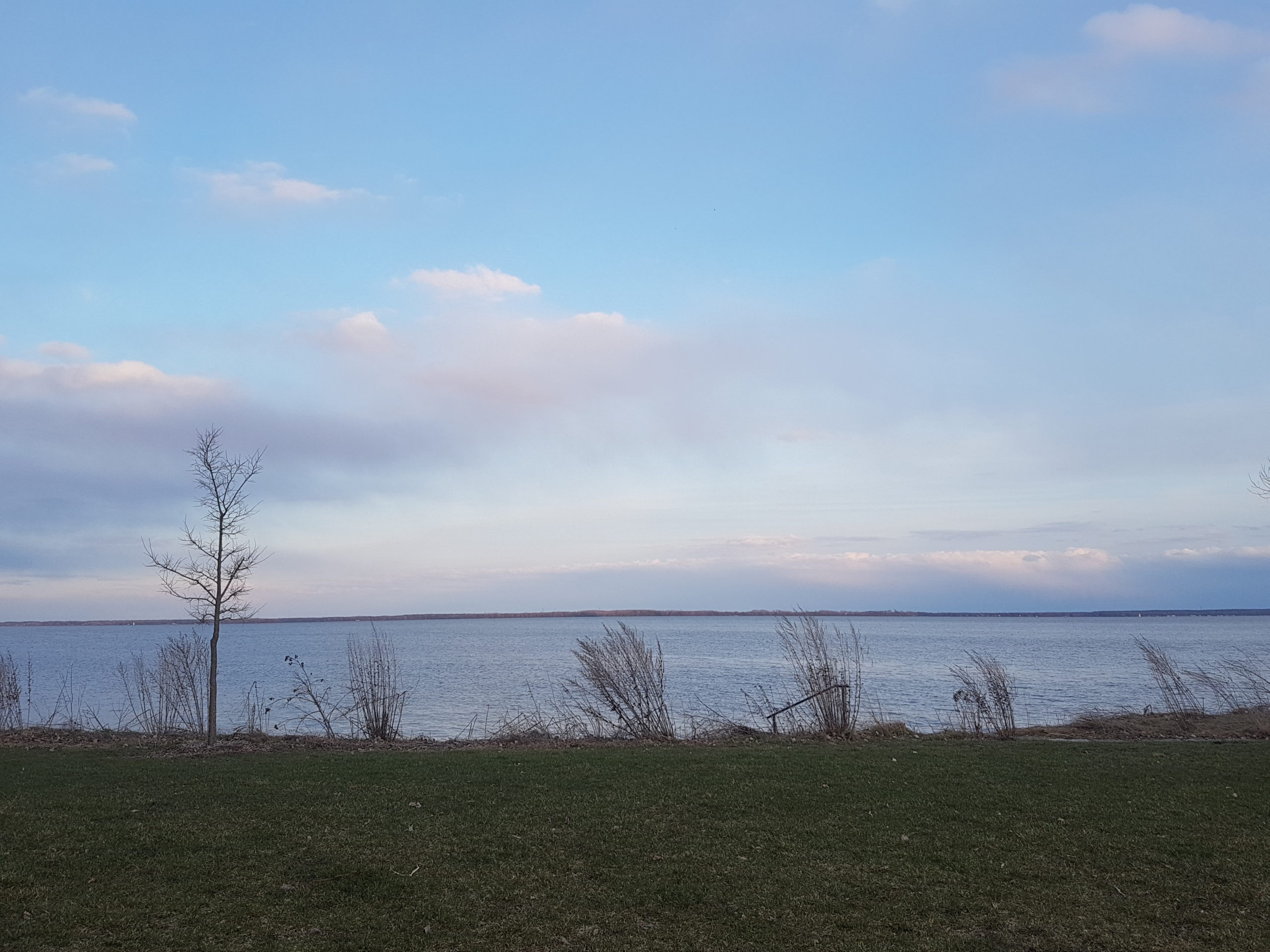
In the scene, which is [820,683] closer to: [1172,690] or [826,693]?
[826,693]

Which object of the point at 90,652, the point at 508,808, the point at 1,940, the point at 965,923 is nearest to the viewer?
the point at 1,940

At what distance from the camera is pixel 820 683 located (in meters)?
19.3

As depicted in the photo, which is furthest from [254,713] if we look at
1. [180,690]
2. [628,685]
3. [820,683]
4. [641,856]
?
[641,856]

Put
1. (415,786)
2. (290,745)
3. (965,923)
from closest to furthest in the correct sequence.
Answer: (965,923)
(415,786)
(290,745)

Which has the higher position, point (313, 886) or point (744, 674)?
point (313, 886)

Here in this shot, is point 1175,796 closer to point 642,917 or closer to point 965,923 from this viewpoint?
point 965,923

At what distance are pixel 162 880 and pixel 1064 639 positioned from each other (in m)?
117

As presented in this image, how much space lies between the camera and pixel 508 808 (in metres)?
10.7

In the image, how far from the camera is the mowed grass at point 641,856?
677 cm

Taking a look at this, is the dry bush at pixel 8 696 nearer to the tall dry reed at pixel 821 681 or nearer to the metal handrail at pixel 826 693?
the metal handrail at pixel 826 693

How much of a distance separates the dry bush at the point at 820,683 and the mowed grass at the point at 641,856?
17.4ft

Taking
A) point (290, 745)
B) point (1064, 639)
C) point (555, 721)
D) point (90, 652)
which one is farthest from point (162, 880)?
point (1064, 639)

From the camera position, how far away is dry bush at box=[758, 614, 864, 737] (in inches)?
737

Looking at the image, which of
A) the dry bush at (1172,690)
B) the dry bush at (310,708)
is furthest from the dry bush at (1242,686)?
the dry bush at (310,708)
